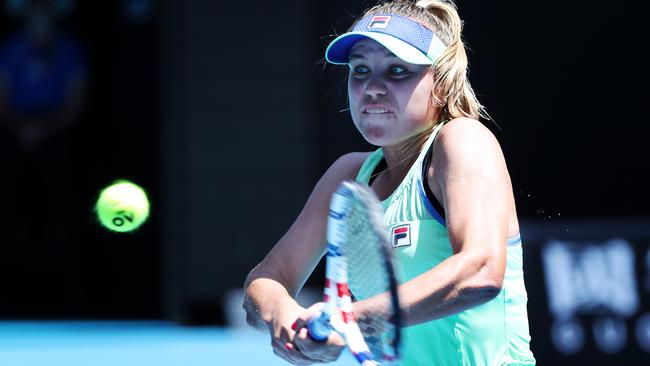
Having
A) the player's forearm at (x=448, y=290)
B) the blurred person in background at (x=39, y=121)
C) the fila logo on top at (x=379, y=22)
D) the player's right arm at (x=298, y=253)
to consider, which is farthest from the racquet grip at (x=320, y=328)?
the blurred person in background at (x=39, y=121)

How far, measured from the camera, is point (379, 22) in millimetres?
2928

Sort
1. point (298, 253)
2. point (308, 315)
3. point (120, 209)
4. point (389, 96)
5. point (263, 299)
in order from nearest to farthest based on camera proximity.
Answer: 1. point (308, 315)
2. point (389, 96)
3. point (263, 299)
4. point (298, 253)
5. point (120, 209)

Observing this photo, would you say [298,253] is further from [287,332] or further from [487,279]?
[487,279]

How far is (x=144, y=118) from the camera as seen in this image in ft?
33.7

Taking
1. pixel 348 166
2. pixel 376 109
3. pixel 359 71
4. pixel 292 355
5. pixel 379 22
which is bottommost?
pixel 292 355

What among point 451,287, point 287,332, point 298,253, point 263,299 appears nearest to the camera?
point 451,287

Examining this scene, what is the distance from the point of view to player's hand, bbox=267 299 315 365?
273cm

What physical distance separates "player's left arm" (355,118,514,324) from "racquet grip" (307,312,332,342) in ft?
0.25

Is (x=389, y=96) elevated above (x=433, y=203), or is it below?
above

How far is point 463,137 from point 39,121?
26.5 feet

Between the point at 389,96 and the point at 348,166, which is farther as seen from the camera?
the point at 348,166

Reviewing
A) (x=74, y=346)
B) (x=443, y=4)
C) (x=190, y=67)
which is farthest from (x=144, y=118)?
(x=443, y=4)

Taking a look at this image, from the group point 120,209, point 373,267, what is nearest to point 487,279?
point 373,267

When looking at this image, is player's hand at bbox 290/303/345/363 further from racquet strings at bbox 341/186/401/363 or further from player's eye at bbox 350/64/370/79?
player's eye at bbox 350/64/370/79
